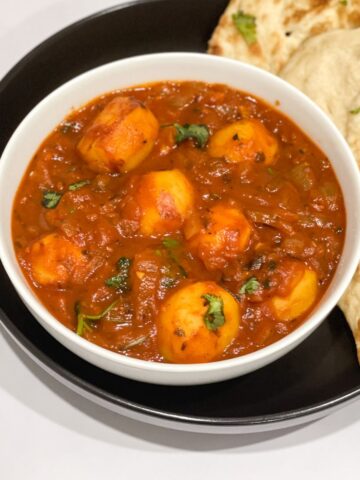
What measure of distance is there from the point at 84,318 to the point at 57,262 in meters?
0.25

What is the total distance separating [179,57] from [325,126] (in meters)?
0.77

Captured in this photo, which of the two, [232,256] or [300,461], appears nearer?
[232,256]

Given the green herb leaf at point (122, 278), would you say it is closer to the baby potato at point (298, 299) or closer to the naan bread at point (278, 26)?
the baby potato at point (298, 299)

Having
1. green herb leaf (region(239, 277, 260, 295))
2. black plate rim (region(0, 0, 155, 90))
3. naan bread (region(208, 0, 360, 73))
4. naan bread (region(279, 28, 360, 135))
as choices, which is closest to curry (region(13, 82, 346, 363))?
green herb leaf (region(239, 277, 260, 295))

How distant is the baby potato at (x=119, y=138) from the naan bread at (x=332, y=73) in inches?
34.6

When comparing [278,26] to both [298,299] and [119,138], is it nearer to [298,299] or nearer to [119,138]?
[119,138]

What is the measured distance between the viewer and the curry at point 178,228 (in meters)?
2.48

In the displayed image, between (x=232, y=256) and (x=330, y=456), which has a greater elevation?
(x=232, y=256)

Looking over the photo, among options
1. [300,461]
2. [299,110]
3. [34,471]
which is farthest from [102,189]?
→ [300,461]

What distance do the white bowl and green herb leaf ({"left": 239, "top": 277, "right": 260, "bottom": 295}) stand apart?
227mm

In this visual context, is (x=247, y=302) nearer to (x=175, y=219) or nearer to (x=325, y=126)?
(x=175, y=219)

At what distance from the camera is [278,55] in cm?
347

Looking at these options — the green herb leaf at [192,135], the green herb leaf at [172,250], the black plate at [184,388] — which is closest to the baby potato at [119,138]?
the green herb leaf at [192,135]

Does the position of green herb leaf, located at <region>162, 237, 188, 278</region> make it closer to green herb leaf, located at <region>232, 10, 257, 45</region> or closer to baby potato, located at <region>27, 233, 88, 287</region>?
baby potato, located at <region>27, 233, 88, 287</region>
